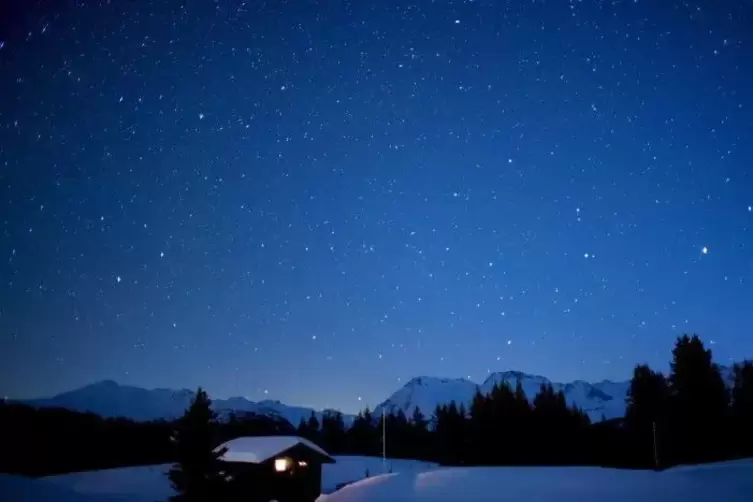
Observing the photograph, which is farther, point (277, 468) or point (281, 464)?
point (281, 464)

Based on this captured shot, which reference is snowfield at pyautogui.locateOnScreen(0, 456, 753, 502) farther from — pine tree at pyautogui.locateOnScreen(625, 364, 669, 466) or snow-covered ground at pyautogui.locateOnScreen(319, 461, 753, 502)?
pine tree at pyautogui.locateOnScreen(625, 364, 669, 466)

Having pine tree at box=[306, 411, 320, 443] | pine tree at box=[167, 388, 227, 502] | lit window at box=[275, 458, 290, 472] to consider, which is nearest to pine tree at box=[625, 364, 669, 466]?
lit window at box=[275, 458, 290, 472]

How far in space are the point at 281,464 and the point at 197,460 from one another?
48.9ft

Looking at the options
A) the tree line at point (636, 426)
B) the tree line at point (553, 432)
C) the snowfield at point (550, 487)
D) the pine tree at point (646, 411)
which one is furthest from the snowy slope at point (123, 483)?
the pine tree at point (646, 411)

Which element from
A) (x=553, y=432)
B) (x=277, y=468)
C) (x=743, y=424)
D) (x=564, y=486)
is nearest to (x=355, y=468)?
(x=553, y=432)

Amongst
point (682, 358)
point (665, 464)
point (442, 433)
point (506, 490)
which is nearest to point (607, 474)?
point (506, 490)

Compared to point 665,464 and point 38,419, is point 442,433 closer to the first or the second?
point 665,464

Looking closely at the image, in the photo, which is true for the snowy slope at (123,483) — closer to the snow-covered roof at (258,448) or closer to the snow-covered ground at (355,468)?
the snow-covered ground at (355,468)

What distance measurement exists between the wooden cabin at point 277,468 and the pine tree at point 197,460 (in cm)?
1128

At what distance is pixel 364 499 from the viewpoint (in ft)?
75.8

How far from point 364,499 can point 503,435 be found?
3578cm

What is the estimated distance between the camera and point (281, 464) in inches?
1476

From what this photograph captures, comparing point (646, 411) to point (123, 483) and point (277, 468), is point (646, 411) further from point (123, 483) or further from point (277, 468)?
point (123, 483)

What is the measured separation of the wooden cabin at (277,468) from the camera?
36000mm
